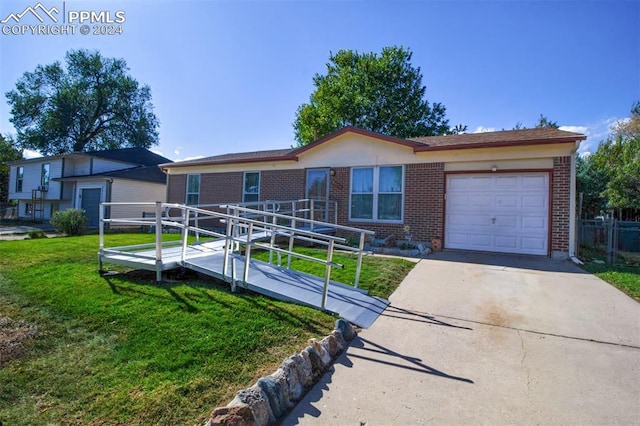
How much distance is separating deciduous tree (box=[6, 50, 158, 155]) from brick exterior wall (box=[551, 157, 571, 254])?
123ft

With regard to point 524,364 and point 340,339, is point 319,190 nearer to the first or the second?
point 340,339

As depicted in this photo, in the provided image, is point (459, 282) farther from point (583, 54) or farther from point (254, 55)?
point (254, 55)

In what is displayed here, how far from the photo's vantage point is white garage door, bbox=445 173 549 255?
845 centimetres

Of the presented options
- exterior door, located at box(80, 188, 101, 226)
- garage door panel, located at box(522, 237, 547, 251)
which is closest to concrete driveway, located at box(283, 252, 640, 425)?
garage door panel, located at box(522, 237, 547, 251)

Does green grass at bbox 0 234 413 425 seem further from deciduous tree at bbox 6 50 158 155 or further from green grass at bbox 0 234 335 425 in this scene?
deciduous tree at bbox 6 50 158 155

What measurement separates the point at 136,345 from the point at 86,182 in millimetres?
21547

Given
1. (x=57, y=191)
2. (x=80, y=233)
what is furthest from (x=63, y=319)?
(x=57, y=191)

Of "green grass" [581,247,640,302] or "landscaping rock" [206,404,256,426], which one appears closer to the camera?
"landscaping rock" [206,404,256,426]

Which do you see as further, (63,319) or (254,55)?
(254,55)

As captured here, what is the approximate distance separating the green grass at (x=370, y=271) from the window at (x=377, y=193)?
2.66 metres

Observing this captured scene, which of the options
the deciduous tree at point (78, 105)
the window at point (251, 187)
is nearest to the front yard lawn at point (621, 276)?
the window at point (251, 187)

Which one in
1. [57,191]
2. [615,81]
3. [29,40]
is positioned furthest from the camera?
[57,191]

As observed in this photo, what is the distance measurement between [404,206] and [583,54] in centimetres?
644

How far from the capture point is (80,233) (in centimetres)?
1310
